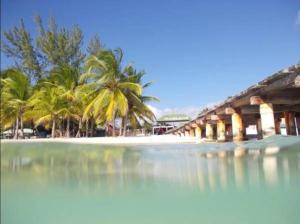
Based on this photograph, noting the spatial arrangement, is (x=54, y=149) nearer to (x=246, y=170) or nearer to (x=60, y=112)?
(x=246, y=170)

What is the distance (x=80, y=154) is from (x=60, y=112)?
1629cm

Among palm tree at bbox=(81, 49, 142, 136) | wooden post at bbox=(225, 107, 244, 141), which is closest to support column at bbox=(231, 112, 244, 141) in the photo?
wooden post at bbox=(225, 107, 244, 141)

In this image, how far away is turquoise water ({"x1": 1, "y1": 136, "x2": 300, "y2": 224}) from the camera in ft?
9.95

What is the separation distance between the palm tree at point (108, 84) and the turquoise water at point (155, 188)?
39.9 ft

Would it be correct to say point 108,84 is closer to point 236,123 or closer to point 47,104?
point 47,104

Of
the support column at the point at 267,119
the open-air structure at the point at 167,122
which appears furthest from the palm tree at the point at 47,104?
the open-air structure at the point at 167,122

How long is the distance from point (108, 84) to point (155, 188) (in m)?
15.1

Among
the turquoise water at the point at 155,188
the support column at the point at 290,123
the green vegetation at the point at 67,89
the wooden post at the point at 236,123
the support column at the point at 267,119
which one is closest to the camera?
the turquoise water at the point at 155,188

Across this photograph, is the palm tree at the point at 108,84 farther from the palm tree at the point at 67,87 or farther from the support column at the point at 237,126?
the support column at the point at 237,126

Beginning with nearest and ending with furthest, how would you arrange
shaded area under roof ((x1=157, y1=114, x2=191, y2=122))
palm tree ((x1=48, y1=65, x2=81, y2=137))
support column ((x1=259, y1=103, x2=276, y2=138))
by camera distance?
A: 1. support column ((x1=259, y1=103, x2=276, y2=138))
2. palm tree ((x1=48, y1=65, x2=81, y2=137))
3. shaded area under roof ((x1=157, y1=114, x2=191, y2=122))

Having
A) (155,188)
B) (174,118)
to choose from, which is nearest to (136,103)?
(155,188)

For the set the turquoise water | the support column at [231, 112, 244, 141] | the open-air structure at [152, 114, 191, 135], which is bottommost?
the turquoise water

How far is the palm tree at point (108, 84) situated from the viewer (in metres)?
16.8

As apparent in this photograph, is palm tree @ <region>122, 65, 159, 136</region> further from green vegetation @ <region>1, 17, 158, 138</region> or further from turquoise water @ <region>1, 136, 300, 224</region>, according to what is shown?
turquoise water @ <region>1, 136, 300, 224</region>
